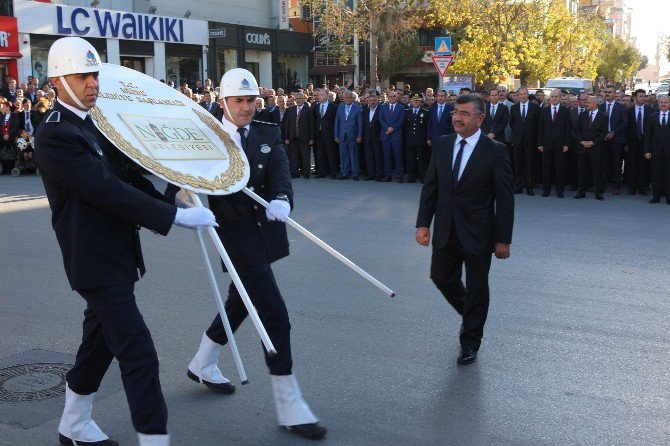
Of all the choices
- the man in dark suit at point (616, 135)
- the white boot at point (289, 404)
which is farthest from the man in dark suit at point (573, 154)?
the white boot at point (289, 404)

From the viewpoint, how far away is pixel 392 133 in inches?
642

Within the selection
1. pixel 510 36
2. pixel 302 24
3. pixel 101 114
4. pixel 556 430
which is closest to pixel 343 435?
pixel 556 430

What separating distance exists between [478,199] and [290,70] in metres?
38.0

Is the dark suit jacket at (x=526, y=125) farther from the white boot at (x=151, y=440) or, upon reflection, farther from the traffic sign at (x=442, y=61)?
the white boot at (x=151, y=440)

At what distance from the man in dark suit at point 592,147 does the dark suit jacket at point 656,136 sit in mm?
758

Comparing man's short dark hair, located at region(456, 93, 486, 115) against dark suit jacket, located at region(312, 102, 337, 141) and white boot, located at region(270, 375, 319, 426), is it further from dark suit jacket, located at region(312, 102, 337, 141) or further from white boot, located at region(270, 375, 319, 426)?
dark suit jacket, located at region(312, 102, 337, 141)

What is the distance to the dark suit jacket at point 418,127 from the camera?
52.6 ft

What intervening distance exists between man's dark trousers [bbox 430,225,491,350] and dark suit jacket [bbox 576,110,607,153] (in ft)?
30.3

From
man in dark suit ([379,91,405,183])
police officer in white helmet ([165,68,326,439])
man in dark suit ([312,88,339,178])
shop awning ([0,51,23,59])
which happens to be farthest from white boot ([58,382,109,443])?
shop awning ([0,51,23,59])

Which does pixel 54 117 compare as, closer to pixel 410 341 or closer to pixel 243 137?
pixel 243 137

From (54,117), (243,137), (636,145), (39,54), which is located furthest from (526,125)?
(39,54)

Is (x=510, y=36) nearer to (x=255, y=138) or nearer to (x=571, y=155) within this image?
(x=571, y=155)

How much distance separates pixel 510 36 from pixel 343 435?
24.0 m

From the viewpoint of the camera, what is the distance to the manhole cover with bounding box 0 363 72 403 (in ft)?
15.7
